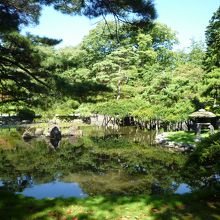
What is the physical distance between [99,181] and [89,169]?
252 cm

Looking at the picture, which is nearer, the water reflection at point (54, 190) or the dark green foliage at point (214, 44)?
the water reflection at point (54, 190)

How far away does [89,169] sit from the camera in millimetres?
16312

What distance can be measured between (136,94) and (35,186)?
27796 millimetres

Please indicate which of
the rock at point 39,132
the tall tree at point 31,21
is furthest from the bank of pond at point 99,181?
the tall tree at point 31,21

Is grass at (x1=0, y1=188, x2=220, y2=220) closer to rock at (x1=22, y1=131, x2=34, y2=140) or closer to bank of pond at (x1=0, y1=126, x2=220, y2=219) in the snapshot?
bank of pond at (x1=0, y1=126, x2=220, y2=219)

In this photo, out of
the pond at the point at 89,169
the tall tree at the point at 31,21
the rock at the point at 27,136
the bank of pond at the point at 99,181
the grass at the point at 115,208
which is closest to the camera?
the grass at the point at 115,208

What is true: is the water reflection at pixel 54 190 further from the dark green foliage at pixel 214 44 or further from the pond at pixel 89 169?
the dark green foliage at pixel 214 44

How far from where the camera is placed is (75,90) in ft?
32.4

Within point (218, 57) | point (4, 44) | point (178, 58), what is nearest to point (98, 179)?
point (4, 44)

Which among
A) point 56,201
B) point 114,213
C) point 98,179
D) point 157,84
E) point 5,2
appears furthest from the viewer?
point 157,84

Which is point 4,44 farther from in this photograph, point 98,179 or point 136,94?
point 136,94

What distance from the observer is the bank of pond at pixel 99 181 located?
20.8 ft

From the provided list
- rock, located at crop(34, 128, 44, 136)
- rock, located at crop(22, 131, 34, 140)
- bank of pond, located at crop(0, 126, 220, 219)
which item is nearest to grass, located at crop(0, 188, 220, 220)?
bank of pond, located at crop(0, 126, 220, 219)

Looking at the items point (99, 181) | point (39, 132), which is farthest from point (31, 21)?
point (39, 132)
